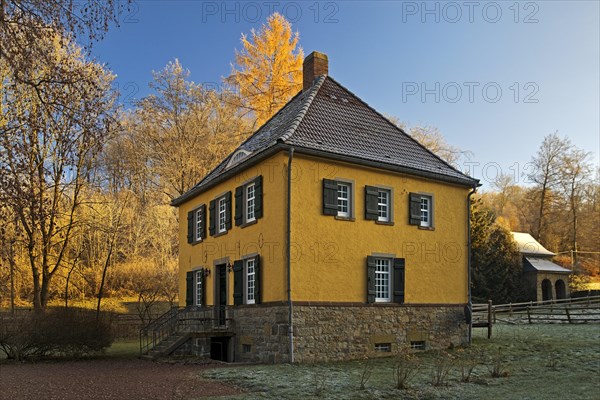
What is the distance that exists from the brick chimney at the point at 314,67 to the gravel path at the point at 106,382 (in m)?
12.1

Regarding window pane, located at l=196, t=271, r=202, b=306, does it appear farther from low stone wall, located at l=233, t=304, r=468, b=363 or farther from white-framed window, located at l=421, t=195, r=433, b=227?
white-framed window, located at l=421, t=195, r=433, b=227

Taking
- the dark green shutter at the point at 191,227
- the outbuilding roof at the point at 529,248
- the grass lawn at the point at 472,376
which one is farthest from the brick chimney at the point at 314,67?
the outbuilding roof at the point at 529,248

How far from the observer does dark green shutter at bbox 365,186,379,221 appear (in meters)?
18.9

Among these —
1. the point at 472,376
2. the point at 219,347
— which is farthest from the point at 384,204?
the point at 219,347

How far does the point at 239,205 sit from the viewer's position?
19.8m

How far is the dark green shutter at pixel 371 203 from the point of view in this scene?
→ 18906 millimetres

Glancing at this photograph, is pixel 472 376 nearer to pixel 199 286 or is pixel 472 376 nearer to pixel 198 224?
pixel 199 286

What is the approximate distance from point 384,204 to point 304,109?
4318 mm

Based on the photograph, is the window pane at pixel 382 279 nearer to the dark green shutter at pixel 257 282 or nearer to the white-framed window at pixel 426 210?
the white-framed window at pixel 426 210

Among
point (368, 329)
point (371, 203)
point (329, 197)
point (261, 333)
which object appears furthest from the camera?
point (371, 203)

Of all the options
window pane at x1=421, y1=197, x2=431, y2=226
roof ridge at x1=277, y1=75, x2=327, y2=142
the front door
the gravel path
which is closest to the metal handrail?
the front door

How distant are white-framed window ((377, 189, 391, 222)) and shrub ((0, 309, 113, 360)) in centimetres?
1056

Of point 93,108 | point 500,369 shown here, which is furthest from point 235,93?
point 93,108

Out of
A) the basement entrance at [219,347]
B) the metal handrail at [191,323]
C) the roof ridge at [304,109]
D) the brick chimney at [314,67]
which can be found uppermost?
the brick chimney at [314,67]
